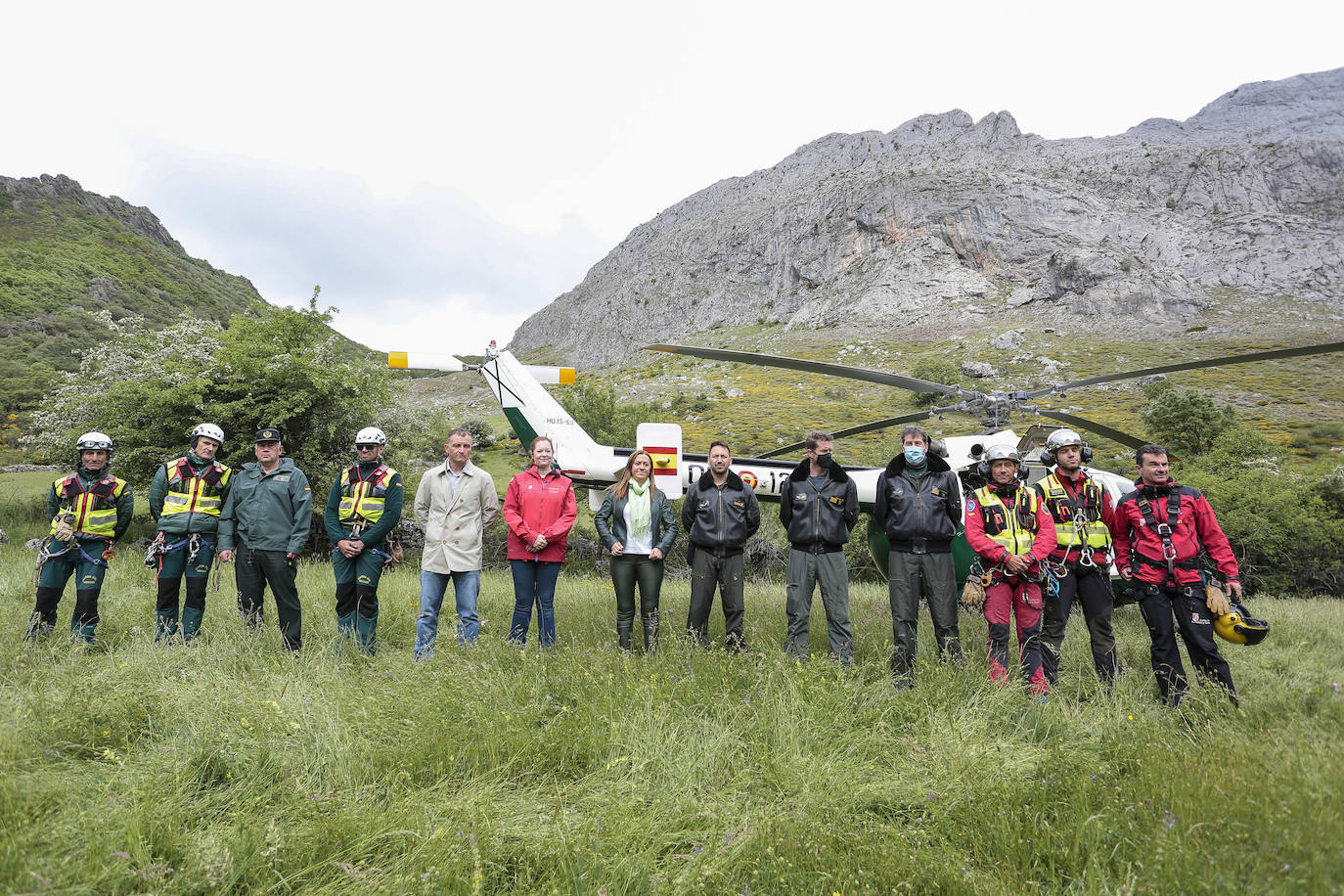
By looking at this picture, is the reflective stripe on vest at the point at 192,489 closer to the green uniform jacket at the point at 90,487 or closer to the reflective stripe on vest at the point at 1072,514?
the green uniform jacket at the point at 90,487

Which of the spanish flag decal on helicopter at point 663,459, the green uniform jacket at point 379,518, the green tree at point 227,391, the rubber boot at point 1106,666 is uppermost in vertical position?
the green tree at point 227,391

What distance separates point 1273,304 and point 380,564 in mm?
Result: 93139

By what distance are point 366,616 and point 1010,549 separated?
17.5ft

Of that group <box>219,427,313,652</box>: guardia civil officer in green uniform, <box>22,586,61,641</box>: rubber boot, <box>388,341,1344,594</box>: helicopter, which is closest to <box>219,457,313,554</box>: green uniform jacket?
<box>219,427,313,652</box>: guardia civil officer in green uniform

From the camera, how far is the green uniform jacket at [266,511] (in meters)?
4.75

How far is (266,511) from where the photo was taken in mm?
4770

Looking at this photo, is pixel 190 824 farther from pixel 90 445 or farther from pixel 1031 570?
pixel 1031 570

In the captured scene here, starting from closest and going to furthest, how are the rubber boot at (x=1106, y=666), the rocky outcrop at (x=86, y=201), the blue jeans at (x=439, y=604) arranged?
the rubber boot at (x=1106, y=666) < the blue jeans at (x=439, y=604) < the rocky outcrop at (x=86, y=201)

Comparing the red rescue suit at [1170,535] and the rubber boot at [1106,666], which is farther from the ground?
the red rescue suit at [1170,535]

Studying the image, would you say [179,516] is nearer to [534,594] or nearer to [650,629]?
[534,594]

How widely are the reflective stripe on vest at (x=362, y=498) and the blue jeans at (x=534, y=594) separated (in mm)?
1261

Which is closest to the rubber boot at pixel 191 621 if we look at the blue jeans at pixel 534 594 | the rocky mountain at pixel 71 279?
the blue jeans at pixel 534 594

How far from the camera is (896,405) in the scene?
47.2 metres

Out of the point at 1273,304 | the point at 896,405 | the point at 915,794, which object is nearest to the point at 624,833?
the point at 915,794
